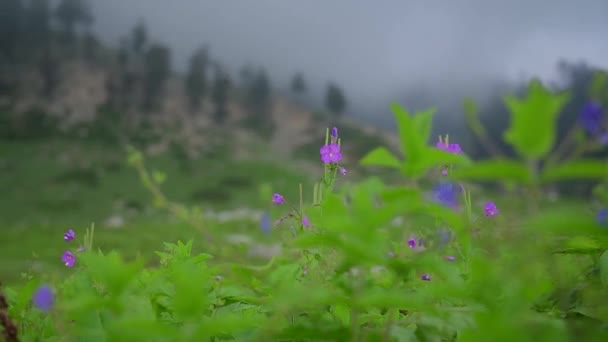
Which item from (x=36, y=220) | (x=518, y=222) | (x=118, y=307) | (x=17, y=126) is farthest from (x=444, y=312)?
(x=17, y=126)

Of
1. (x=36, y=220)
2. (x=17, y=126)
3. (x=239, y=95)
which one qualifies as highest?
(x=239, y=95)

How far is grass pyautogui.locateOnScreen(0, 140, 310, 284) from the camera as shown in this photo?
53.0 metres

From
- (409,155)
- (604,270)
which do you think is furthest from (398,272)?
(604,270)

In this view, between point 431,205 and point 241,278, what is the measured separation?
1.88 m

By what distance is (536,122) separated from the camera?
0.97m

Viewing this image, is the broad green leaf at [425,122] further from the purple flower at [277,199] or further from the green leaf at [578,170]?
the purple flower at [277,199]

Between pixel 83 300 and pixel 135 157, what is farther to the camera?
pixel 135 157

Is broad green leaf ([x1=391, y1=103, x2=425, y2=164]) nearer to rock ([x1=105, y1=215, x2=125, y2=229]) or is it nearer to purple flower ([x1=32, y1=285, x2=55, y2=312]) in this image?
purple flower ([x1=32, y1=285, x2=55, y2=312])

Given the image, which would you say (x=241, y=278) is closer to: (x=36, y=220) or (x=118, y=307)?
(x=118, y=307)

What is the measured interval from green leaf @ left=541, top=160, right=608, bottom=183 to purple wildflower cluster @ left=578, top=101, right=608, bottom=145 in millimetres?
251

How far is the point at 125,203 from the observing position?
7719 cm

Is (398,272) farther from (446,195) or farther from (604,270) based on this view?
(604,270)

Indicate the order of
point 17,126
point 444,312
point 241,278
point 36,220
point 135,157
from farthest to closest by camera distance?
point 17,126 → point 36,220 → point 135,157 → point 241,278 → point 444,312

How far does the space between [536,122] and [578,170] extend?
0.15m
